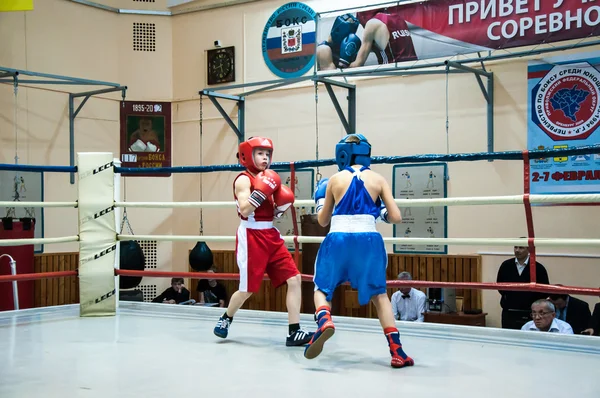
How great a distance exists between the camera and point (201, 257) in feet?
→ 25.2

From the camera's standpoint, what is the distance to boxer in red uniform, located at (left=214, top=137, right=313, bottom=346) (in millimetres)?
2859

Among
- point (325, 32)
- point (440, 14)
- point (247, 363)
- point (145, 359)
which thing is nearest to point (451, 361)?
point (247, 363)

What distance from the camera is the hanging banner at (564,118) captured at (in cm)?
608

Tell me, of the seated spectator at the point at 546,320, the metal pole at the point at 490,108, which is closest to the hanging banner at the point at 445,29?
the metal pole at the point at 490,108

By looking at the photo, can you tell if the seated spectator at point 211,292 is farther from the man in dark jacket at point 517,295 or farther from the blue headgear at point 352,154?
the blue headgear at point 352,154

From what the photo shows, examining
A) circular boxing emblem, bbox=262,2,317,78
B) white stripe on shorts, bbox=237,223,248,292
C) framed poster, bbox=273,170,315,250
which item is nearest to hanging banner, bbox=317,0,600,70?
circular boxing emblem, bbox=262,2,317,78

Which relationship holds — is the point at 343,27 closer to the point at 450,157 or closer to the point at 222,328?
the point at 450,157

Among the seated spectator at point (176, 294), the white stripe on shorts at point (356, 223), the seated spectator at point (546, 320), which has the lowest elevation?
A: the seated spectator at point (176, 294)

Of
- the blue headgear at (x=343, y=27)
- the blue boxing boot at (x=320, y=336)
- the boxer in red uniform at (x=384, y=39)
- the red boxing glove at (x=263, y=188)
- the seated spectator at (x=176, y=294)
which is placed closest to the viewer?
the blue boxing boot at (x=320, y=336)

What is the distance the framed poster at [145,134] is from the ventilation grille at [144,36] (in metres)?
0.74

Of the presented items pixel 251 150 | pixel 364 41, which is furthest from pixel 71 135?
pixel 251 150

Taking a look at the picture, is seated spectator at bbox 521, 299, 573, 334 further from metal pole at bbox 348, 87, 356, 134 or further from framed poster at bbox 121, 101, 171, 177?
framed poster at bbox 121, 101, 171, 177

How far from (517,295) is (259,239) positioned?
321 cm

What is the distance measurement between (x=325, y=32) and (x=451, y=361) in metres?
4.47
